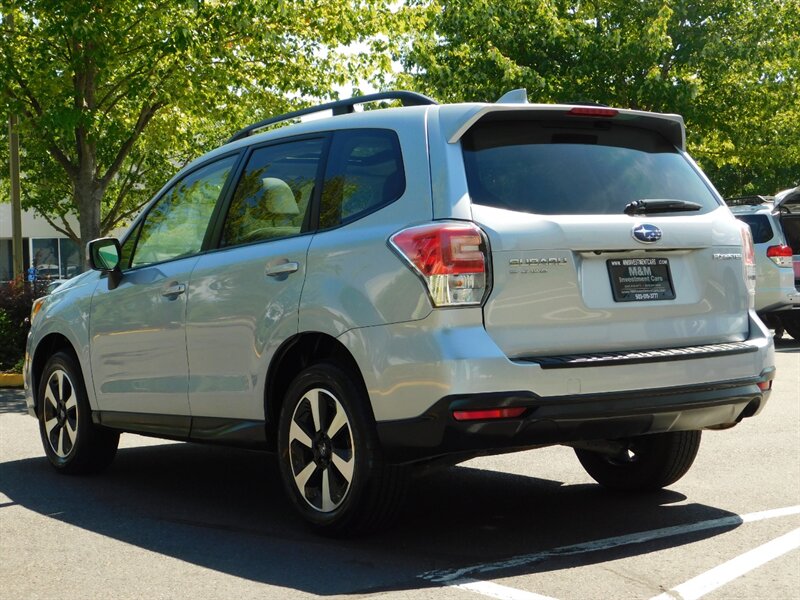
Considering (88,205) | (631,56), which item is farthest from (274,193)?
(631,56)

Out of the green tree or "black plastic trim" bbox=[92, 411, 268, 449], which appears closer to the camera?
"black plastic trim" bbox=[92, 411, 268, 449]

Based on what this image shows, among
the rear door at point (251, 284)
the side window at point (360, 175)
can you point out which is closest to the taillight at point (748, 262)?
the side window at point (360, 175)

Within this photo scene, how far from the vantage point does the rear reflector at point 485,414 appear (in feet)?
16.4

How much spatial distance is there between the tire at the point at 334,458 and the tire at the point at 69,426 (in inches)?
89.7

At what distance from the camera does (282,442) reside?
19.2ft

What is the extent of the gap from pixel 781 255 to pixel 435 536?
13.2 metres

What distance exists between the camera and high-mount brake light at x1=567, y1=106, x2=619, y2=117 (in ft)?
18.4

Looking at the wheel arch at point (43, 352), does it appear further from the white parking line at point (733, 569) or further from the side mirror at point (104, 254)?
the white parking line at point (733, 569)

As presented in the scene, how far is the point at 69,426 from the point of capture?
7.87m

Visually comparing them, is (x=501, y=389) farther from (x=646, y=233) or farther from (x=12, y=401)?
(x=12, y=401)

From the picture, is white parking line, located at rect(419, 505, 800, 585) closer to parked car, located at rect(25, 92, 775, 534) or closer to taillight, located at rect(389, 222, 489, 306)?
parked car, located at rect(25, 92, 775, 534)

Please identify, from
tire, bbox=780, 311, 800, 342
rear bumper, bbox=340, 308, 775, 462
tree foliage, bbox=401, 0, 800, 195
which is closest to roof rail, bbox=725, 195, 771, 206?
tire, bbox=780, 311, 800, 342

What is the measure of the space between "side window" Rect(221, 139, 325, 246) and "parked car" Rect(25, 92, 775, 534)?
0.01 metres

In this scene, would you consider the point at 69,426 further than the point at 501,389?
Yes
